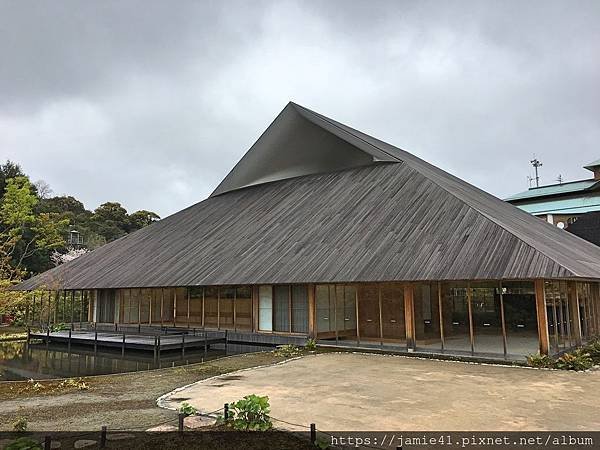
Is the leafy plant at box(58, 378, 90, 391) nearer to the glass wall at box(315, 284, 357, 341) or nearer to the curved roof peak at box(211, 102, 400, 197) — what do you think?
the glass wall at box(315, 284, 357, 341)

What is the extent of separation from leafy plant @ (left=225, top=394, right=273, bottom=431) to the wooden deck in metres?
10.5

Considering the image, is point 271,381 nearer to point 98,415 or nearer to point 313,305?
point 98,415

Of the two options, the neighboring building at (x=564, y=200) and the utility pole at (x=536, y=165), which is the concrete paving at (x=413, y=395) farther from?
the utility pole at (x=536, y=165)

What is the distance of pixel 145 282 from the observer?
65.8 feet

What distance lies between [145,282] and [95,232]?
4085 cm

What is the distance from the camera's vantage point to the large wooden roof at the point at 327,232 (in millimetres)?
13359

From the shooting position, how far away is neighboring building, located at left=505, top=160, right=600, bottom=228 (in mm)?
40812

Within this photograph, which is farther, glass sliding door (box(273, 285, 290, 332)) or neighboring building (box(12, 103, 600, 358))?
glass sliding door (box(273, 285, 290, 332))

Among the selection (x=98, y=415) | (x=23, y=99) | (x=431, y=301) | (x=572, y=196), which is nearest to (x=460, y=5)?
(x=431, y=301)

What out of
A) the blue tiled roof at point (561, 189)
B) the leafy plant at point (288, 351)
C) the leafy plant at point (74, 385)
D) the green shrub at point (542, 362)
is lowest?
the leafy plant at point (74, 385)

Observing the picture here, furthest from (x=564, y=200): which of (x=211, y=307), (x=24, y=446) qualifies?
(x=24, y=446)

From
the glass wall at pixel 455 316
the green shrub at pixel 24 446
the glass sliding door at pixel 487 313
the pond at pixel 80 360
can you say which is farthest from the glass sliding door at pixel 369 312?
the green shrub at pixel 24 446

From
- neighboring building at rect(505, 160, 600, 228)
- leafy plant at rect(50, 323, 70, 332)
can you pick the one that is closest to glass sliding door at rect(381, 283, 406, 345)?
leafy plant at rect(50, 323, 70, 332)

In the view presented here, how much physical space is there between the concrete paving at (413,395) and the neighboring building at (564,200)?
108 ft
